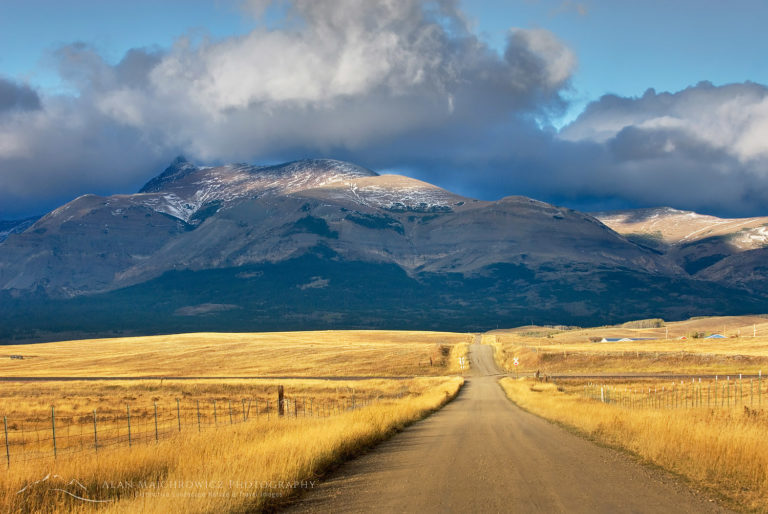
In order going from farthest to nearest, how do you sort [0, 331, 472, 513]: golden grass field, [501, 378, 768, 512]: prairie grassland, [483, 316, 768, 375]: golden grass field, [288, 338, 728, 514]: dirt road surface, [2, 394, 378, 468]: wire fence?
[483, 316, 768, 375]: golden grass field → [2, 394, 378, 468]: wire fence → [501, 378, 768, 512]: prairie grassland → [0, 331, 472, 513]: golden grass field → [288, 338, 728, 514]: dirt road surface

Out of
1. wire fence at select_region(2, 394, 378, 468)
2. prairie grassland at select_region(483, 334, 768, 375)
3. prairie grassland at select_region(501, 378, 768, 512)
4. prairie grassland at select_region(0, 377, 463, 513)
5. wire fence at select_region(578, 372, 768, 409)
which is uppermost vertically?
prairie grassland at select_region(0, 377, 463, 513)

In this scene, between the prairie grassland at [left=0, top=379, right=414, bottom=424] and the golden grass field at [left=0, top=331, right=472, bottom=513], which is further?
the prairie grassland at [left=0, top=379, right=414, bottom=424]

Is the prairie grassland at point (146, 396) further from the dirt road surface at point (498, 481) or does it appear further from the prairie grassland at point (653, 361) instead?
the prairie grassland at point (653, 361)

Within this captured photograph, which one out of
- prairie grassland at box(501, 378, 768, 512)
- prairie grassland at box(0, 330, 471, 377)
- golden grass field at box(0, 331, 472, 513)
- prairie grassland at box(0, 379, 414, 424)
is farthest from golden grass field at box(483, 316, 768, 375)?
prairie grassland at box(501, 378, 768, 512)

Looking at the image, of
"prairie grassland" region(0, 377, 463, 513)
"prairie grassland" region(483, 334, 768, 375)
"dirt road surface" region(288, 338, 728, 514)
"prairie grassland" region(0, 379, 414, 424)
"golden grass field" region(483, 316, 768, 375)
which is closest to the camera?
"prairie grassland" region(0, 377, 463, 513)

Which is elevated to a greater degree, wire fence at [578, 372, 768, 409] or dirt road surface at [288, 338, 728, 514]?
dirt road surface at [288, 338, 728, 514]

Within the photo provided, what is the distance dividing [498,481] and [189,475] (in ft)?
21.3

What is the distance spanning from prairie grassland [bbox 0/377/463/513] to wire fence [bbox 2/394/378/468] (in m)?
4.90

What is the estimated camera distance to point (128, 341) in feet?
531

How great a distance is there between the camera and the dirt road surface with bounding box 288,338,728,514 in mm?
11680

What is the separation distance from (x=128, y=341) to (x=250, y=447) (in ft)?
518

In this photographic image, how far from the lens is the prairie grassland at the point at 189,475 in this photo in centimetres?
1152

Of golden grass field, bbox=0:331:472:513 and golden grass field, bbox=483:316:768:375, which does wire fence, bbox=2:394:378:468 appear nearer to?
golden grass field, bbox=0:331:472:513

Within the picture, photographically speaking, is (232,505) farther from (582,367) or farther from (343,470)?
(582,367)
